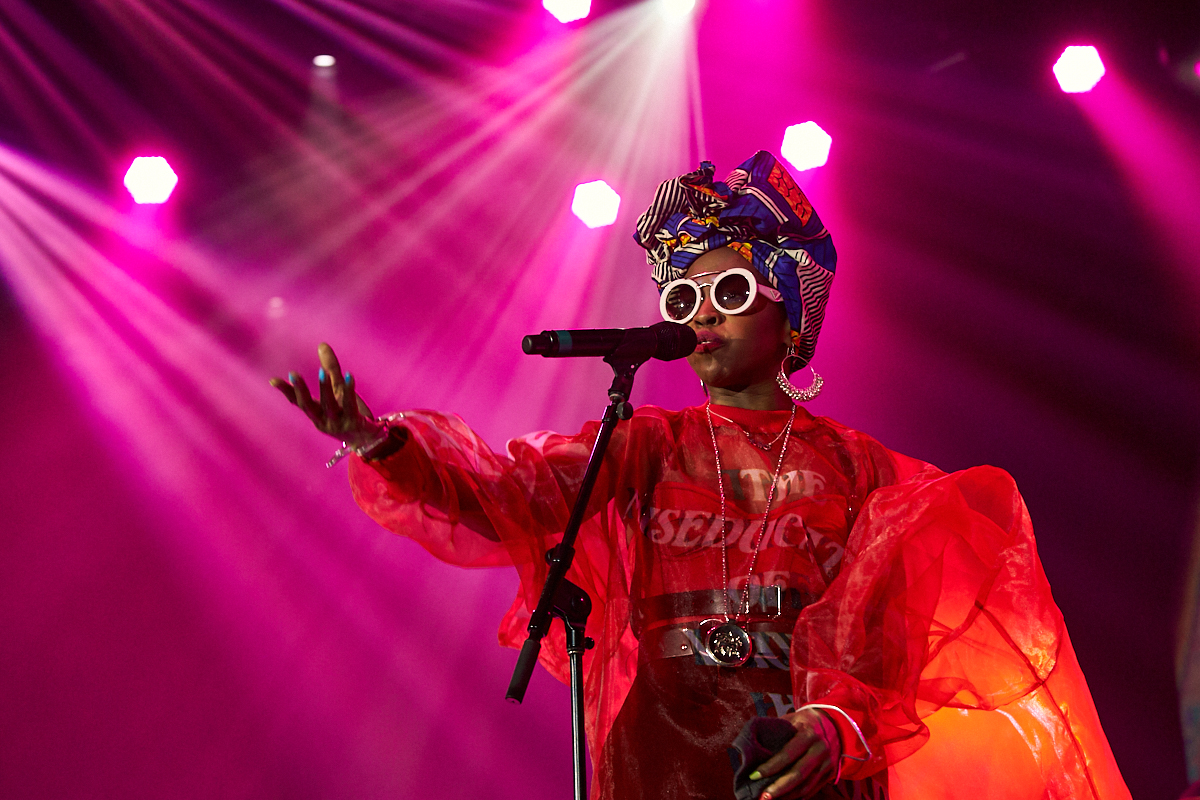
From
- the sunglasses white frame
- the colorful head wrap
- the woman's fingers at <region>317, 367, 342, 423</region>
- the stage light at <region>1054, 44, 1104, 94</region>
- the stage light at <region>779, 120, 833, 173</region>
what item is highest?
the stage light at <region>1054, 44, 1104, 94</region>

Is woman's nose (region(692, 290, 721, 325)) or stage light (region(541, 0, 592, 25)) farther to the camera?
stage light (region(541, 0, 592, 25))

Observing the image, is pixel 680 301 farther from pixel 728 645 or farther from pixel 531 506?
pixel 728 645

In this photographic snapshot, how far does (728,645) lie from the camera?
1602 mm

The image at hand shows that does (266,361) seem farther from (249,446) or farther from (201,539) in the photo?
(201,539)

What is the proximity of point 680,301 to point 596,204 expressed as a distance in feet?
6.10

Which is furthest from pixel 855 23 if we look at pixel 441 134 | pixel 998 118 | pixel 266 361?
pixel 266 361

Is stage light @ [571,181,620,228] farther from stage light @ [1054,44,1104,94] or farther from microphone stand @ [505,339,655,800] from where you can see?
microphone stand @ [505,339,655,800]

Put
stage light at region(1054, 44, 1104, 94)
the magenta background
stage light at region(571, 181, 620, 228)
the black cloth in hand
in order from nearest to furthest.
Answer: the black cloth in hand
the magenta background
stage light at region(1054, 44, 1104, 94)
stage light at region(571, 181, 620, 228)

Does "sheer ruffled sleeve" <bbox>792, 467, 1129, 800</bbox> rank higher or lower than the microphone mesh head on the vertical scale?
lower

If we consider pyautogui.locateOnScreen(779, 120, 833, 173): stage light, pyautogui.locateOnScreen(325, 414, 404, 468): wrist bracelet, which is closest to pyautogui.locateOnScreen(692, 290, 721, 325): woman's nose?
pyautogui.locateOnScreen(325, 414, 404, 468): wrist bracelet

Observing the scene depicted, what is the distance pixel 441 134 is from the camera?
12.5ft

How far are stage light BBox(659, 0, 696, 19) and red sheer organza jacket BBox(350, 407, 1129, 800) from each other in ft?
7.85

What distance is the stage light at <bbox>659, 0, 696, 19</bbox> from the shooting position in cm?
379

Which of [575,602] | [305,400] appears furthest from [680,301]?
[305,400]
